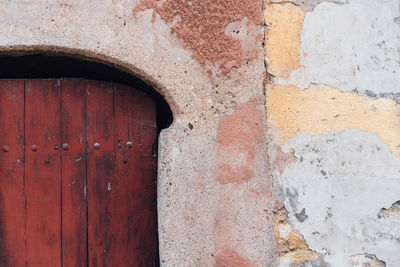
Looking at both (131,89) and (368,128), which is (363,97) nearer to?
(368,128)

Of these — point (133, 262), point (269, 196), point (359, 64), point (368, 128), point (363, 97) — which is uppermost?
point (359, 64)

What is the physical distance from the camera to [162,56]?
6.55 feet

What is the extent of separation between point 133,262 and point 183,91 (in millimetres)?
719

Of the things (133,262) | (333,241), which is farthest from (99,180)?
(333,241)

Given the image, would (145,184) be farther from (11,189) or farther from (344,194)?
(344,194)

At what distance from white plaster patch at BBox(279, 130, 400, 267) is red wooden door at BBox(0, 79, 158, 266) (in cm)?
59

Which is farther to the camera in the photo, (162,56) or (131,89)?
A: (131,89)

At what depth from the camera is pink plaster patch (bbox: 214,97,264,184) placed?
6.59 feet

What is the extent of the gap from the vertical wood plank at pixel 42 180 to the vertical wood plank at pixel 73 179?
0.08ft

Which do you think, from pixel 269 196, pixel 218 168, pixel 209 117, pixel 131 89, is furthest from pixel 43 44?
pixel 269 196

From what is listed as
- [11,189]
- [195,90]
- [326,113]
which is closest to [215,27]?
[195,90]

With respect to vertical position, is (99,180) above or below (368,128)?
below

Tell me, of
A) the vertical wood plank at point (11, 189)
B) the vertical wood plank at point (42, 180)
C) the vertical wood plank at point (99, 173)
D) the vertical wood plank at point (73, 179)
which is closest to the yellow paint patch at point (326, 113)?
the vertical wood plank at point (99, 173)

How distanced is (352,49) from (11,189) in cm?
147
